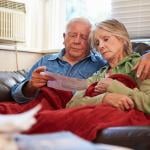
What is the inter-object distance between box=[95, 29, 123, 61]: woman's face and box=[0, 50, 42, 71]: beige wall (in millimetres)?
1069

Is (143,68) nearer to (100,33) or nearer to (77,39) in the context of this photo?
(100,33)

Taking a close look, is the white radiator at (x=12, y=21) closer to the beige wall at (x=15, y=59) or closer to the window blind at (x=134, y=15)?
the beige wall at (x=15, y=59)

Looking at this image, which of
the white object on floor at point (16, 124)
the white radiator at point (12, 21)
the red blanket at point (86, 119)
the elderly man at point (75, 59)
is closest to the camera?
the white object on floor at point (16, 124)

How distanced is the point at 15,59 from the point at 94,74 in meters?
1.01

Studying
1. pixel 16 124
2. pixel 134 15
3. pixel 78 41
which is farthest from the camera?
pixel 134 15

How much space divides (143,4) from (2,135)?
2.11 metres

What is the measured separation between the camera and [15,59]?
9.21 ft

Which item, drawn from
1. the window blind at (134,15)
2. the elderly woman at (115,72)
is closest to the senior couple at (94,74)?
the elderly woman at (115,72)

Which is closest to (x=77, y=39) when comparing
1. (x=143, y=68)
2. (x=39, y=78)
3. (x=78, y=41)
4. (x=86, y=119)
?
(x=78, y=41)

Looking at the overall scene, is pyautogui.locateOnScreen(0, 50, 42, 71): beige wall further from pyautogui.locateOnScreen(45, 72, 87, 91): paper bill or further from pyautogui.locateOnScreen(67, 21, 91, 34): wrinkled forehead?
pyautogui.locateOnScreen(45, 72, 87, 91): paper bill

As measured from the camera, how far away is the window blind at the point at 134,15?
101 inches

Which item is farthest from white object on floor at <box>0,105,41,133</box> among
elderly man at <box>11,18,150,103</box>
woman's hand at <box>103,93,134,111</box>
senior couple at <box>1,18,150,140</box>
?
elderly man at <box>11,18,150,103</box>

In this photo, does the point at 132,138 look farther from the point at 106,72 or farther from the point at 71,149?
the point at 106,72

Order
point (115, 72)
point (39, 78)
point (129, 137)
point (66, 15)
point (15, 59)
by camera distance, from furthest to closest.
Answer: point (66, 15), point (15, 59), point (39, 78), point (115, 72), point (129, 137)
